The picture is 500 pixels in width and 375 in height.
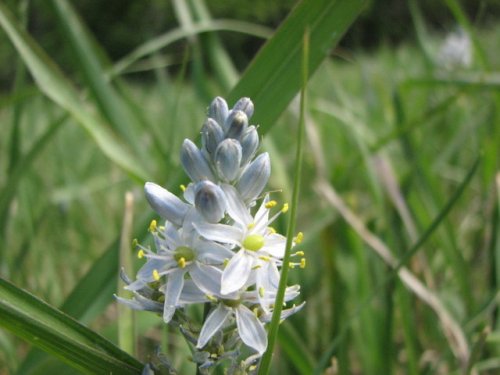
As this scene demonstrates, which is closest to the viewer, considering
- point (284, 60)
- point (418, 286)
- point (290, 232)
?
point (290, 232)

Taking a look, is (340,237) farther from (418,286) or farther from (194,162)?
(194,162)

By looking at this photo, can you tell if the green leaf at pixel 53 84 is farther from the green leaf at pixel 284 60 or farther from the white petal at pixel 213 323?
the white petal at pixel 213 323

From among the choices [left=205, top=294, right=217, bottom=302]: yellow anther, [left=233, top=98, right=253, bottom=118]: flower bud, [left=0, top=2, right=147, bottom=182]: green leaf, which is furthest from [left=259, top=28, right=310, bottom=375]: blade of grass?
[left=0, top=2, right=147, bottom=182]: green leaf

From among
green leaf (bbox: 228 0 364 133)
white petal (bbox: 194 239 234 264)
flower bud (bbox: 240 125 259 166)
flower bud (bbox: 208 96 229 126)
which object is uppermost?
green leaf (bbox: 228 0 364 133)

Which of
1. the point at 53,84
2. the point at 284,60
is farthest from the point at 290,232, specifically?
the point at 53,84

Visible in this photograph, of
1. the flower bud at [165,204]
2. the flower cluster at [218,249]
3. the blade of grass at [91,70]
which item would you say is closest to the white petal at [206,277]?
the flower cluster at [218,249]

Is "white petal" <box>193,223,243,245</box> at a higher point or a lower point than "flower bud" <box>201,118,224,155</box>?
lower

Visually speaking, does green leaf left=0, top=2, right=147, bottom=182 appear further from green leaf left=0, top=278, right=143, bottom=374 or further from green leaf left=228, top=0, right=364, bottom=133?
green leaf left=0, top=278, right=143, bottom=374
